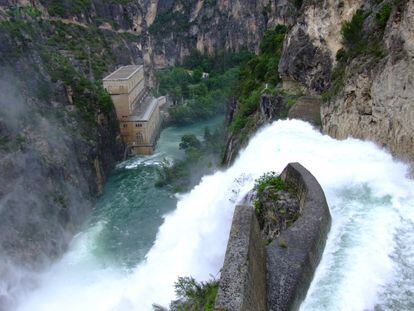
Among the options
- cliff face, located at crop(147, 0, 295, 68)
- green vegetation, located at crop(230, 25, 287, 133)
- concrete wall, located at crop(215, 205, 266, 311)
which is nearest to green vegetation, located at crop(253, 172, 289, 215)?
concrete wall, located at crop(215, 205, 266, 311)

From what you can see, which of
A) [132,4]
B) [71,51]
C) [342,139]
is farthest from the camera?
[132,4]

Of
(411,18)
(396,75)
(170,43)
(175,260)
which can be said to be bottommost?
(170,43)

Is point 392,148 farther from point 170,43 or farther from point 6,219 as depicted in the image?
point 170,43

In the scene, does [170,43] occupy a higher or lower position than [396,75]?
lower

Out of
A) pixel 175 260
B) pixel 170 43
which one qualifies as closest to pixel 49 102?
pixel 175 260

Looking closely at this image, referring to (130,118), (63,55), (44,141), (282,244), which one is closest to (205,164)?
(44,141)

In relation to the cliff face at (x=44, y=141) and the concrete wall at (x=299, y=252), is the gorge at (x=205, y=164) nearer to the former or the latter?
the cliff face at (x=44, y=141)

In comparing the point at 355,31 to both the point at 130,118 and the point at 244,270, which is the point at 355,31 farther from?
the point at 130,118
